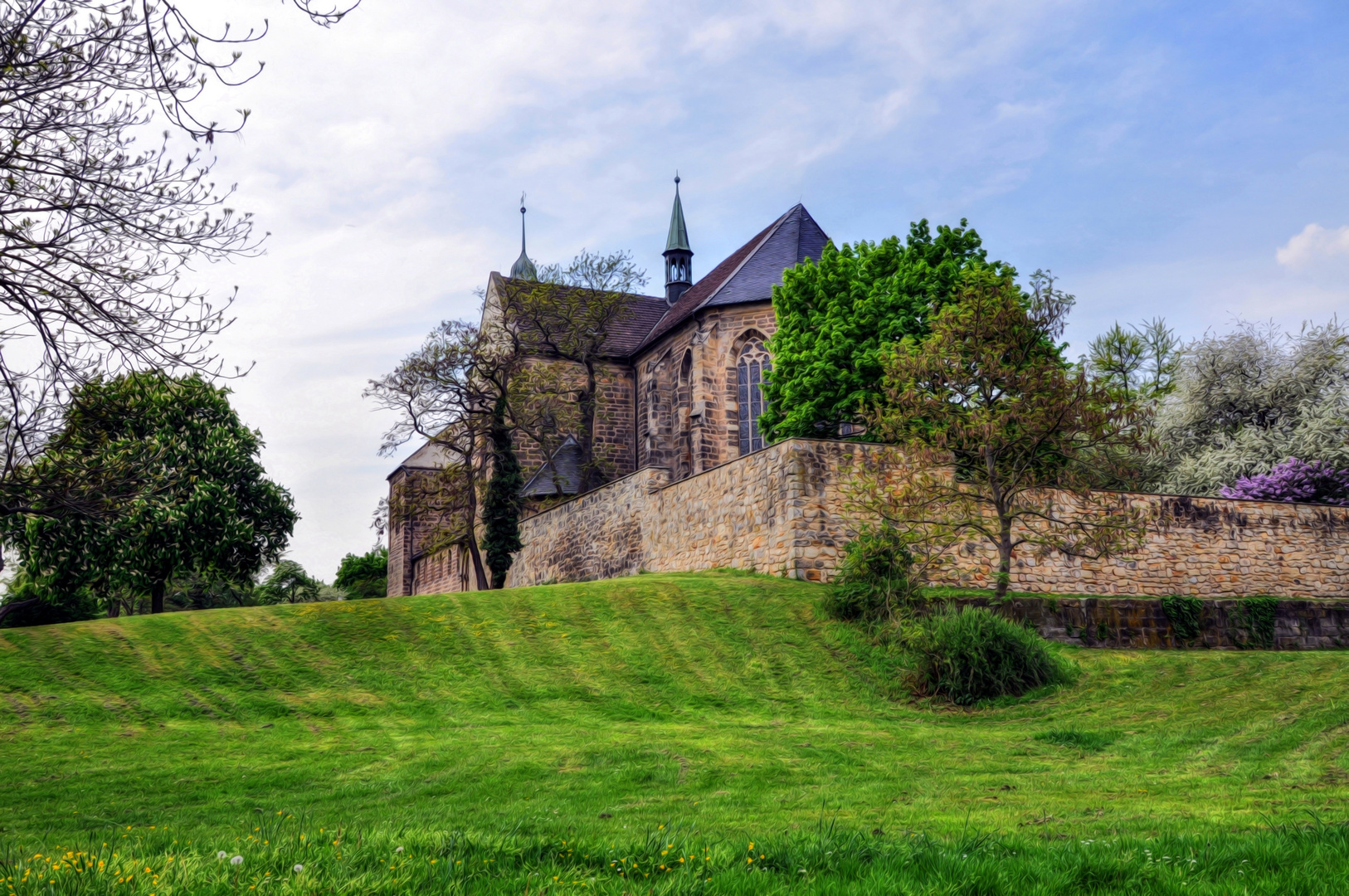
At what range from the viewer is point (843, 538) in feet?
62.5

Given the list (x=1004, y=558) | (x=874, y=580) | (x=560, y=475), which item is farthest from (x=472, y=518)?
(x=1004, y=558)

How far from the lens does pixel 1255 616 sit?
715 inches

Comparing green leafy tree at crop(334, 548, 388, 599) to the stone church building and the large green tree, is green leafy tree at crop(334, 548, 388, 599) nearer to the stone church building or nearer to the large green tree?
the stone church building

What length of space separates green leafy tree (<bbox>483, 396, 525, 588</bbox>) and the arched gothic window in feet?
24.4

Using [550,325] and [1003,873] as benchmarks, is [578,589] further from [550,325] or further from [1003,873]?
[550,325]

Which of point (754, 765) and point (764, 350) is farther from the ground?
point (764, 350)

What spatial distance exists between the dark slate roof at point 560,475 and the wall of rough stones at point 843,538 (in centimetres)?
837

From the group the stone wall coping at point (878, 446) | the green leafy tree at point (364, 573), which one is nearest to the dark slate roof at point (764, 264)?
the stone wall coping at point (878, 446)

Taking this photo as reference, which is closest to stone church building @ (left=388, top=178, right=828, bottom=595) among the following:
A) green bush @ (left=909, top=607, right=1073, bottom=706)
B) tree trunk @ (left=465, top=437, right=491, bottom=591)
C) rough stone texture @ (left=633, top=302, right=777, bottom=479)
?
rough stone texture @ (left=633, top=302, right=777, bottom=479)

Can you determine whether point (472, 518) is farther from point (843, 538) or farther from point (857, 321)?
point (843, 538)

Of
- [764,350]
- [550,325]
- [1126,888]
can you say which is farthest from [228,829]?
[550,325]

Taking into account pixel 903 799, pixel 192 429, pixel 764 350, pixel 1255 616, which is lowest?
pixel 903 799

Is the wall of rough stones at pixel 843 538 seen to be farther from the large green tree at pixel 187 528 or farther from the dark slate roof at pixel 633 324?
the dark slate roof at pixel 633 324

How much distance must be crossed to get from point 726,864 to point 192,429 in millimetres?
30720
